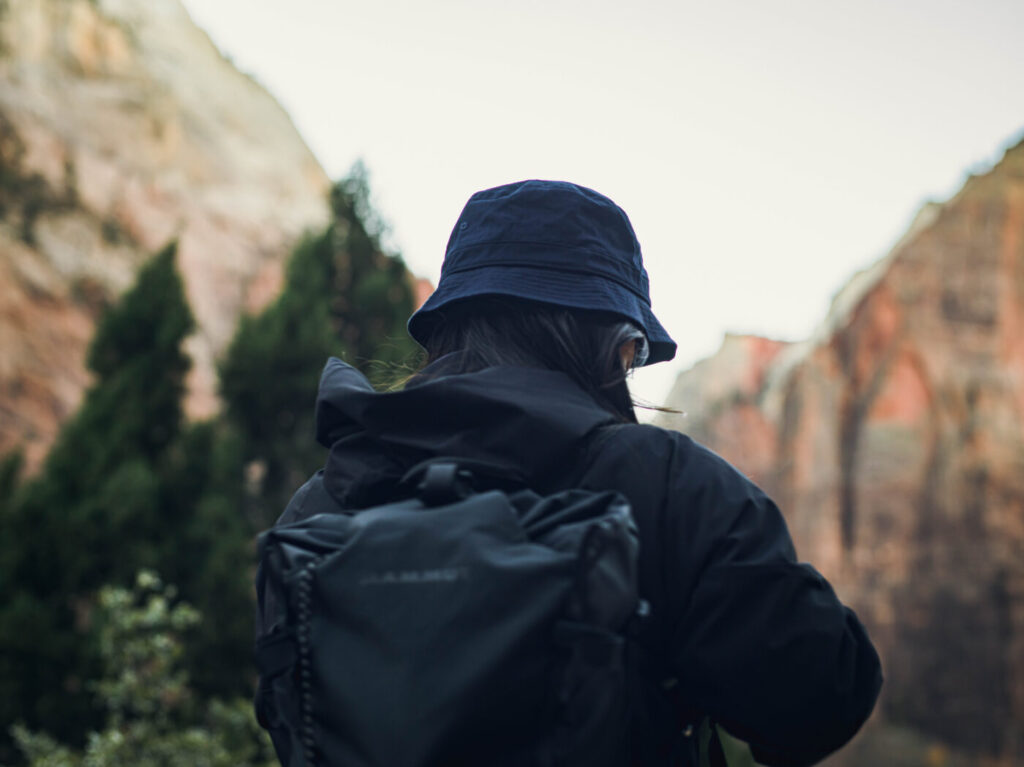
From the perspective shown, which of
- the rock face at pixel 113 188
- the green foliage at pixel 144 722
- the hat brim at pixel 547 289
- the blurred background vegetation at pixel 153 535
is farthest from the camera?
the rock face at pixel 113 188

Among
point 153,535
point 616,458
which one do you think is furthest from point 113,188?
point 616,458

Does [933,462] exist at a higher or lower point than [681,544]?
lower

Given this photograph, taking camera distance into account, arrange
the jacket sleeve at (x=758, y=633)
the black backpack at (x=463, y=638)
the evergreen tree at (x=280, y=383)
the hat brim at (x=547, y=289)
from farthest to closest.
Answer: the evergreen tree at (x=280, y=383) → the hat brim at (x=547, y=289) → the jacket sleeve at (x=758, y=633) → the black backpack at (x=463, y=638)

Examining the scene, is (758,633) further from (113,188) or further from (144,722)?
(113,188)

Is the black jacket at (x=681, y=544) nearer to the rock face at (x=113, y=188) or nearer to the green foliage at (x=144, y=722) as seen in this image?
the green foliage at (x=144, y=722)

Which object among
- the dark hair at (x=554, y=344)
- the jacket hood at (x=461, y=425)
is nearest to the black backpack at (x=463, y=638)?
the jacket hood at (x=461, y=425)

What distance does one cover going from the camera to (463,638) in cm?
93

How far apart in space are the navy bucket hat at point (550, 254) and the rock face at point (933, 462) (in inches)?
674

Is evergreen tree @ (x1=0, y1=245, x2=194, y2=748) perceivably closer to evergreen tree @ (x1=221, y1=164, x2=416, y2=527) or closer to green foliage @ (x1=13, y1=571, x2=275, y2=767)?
evergreen tree @ (x1=221, y1=164, x2=416, y2=527)

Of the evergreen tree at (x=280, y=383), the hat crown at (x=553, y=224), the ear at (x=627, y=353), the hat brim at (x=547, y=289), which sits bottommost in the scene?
the evergreen tree at (x=280, y=383)

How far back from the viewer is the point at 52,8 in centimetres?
1559

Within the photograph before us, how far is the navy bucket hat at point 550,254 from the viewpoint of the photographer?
1263 mm

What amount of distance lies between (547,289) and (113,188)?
15932mm

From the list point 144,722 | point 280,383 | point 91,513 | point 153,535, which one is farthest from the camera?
point 280,383
